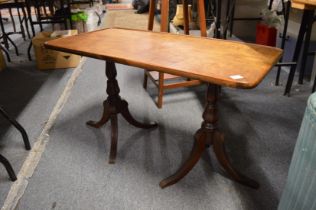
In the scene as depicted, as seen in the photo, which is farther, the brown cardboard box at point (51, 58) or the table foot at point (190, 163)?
the brown cardboard box at point (51, 58)

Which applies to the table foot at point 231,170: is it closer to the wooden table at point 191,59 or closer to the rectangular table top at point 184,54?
the wooden table at point 191,59

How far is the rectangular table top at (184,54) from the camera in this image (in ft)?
2.98

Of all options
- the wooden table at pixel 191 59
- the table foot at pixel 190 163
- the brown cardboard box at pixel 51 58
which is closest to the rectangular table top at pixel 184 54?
the wooden table at pixel 191 59

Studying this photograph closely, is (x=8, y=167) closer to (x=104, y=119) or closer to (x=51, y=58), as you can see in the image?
(x=104, y=119)

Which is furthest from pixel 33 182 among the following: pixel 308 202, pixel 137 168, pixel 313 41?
pixel 313 41

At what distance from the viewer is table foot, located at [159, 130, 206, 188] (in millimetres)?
1320

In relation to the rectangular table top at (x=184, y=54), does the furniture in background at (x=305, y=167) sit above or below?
below

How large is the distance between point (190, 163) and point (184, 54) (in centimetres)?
56

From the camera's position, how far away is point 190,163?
135cm

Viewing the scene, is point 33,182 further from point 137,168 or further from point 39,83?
point 39,83

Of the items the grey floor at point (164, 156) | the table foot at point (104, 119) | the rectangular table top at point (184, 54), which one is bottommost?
the grey floor at point (164, 156)

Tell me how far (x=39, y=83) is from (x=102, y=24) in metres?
2.64

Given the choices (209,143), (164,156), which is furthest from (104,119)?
(209,143)

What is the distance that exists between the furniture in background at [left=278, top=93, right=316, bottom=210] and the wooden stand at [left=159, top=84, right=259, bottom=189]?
462 millimetres
